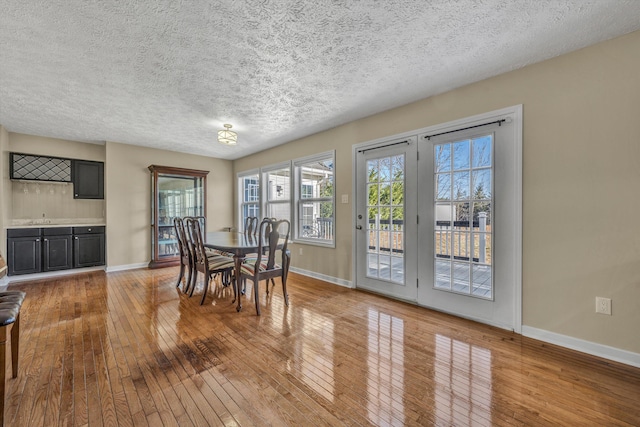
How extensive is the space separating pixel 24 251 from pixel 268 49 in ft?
17.0

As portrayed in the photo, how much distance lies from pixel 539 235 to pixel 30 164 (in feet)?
24.0

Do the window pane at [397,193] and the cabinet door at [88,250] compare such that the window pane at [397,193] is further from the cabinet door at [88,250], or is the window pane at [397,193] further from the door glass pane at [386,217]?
the cabinet door at [88,250]

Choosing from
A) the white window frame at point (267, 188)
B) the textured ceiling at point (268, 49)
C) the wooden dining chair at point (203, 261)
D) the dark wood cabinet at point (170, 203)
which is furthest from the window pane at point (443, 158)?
the dark wood cabinet at point (170, 203)

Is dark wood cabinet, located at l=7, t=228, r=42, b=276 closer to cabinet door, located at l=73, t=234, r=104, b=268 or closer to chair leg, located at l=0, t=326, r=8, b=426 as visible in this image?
cabinet door, located at l=73, t=234, r=104, b=268

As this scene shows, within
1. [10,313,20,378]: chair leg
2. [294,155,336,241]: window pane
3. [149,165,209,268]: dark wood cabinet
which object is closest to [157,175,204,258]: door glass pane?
[149,165,209,268]: dark wood cabinet

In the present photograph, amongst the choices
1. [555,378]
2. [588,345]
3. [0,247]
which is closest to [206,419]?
[555,378]

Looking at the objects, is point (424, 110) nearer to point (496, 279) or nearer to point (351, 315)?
point (496, 279)

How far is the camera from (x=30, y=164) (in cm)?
458

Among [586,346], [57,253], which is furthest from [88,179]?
[586,346]

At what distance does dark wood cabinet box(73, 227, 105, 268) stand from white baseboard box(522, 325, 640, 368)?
6.49 meters

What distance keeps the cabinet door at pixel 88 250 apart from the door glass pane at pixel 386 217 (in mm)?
4954

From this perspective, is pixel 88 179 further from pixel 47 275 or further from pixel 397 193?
pixel 397 193

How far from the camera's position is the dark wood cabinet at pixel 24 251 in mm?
Result: 4199

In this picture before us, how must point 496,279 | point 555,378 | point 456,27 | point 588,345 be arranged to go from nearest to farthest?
point 555,378 < point 456,27 < point 588,345 < point 496,279
